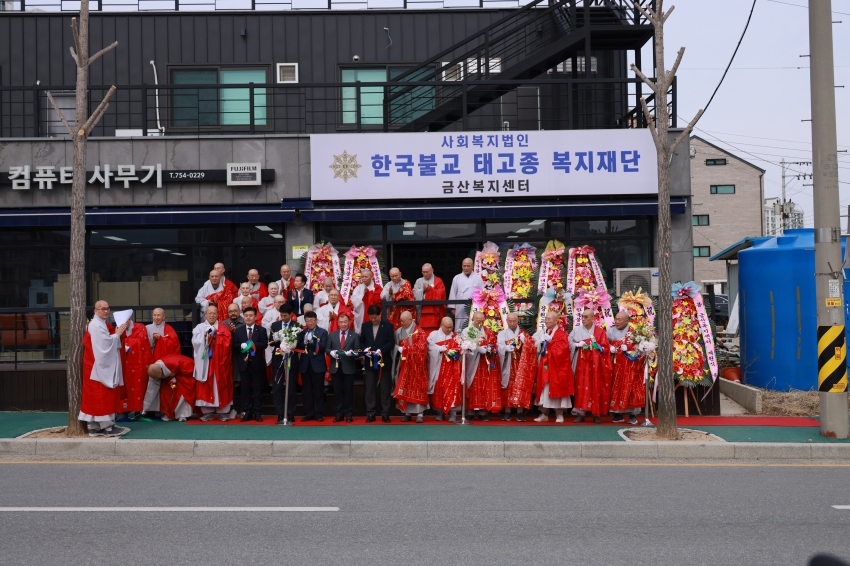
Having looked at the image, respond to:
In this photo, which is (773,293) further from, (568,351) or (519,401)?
(519,401)

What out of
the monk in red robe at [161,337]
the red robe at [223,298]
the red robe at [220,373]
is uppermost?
the red robe at [223,298]

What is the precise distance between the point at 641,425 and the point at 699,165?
51.9 m

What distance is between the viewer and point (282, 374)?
42.6ft

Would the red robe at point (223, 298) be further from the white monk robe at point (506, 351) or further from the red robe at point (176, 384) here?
the white monk robe at point (506, 351)

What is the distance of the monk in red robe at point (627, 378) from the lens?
12.7 metres

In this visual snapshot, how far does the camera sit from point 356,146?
1788cm

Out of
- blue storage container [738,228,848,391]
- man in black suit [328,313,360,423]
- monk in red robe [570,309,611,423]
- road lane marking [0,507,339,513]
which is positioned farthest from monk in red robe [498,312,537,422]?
road lane marking [0,507,339,513]

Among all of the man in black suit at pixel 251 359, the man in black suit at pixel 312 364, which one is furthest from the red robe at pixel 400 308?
the man in black suit at pixel 251 359

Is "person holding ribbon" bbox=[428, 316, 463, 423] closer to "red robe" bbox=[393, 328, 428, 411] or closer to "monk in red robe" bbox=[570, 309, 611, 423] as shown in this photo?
"red robe" bbox=[393, 328, 428, 411]

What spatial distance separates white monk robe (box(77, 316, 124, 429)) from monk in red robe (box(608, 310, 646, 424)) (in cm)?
737

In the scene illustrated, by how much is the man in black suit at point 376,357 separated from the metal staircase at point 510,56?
6854mm

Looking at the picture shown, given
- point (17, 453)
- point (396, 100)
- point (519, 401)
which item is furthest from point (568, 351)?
point (396, 100)

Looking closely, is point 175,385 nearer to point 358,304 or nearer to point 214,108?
point 358,304

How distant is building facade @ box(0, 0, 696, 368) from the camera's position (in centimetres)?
1781
